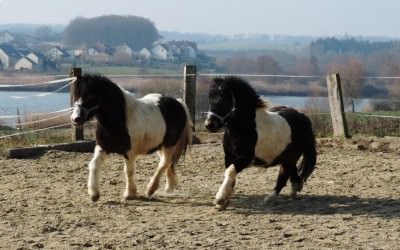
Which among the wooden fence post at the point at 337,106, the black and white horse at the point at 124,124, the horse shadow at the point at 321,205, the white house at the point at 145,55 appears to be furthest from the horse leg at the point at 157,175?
the white house at the point at 145,55

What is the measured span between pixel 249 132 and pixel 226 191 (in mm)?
708

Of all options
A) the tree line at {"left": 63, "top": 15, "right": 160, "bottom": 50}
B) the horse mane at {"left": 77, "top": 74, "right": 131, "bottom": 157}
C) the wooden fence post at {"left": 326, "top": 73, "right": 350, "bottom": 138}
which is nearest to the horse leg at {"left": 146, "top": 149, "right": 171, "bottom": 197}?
the horse mane at {"left": 77, "top": 74, "right": 131, "bottom": 157}

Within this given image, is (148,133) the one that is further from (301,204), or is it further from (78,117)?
(301,204)

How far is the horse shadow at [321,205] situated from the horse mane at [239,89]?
1070 mm

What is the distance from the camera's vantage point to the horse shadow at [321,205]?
23.1 ft

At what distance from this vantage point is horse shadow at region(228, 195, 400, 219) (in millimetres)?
7051

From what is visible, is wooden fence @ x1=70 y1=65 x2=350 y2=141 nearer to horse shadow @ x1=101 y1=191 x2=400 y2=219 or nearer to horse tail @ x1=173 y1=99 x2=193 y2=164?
horse tail @ x1=173 y1=99 x2=193 y2=164

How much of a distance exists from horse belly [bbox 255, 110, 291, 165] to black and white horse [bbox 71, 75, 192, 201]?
1223 millimetres

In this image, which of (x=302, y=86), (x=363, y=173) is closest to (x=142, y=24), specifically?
(x=302, y=86)

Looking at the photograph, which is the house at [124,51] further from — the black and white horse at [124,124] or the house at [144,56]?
the black and white horse at [124,124]

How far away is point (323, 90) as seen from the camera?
2430 cm

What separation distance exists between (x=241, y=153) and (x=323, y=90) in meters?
17.5

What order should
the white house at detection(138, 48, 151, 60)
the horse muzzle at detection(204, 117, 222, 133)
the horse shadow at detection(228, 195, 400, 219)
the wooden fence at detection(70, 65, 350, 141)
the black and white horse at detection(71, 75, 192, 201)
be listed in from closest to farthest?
the horse shadow at detection(228, 195, 400, 219), the horse muzzle at detection(204, 117, 222, 133), the black and white horse at detection(71, 75, 192, 201), the wooden fence at detection(70, 65, 350, 141), the white house at detection(138, 48, 151, 60)

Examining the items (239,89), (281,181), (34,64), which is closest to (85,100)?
(239,89)
